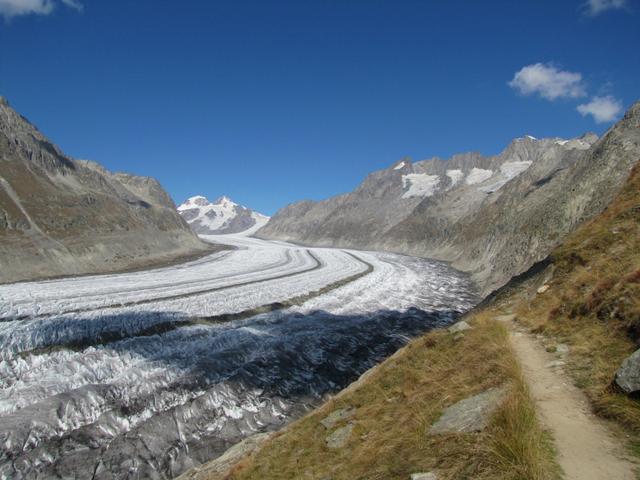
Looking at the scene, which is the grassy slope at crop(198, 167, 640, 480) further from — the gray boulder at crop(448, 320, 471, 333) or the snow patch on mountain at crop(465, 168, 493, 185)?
the snow patch on mountain at crop(465, 168, 493, 185)

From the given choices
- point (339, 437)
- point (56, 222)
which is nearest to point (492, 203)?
point (56, 222)

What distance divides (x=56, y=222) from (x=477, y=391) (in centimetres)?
5770

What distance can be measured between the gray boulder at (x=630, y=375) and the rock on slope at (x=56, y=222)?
145 ft

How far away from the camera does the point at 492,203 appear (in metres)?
91.7

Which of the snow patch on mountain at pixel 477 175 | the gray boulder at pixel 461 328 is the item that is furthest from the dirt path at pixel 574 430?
the snow patch on mountain at pixel 477 175

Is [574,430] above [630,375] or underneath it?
underneath

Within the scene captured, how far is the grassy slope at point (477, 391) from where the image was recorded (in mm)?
4930

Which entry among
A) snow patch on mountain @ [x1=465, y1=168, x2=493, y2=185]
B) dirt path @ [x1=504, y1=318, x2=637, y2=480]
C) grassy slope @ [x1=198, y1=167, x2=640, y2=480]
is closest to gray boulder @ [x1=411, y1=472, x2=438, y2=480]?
grassy slope @ [x1=198, y1=167, x2=640, y2=480]

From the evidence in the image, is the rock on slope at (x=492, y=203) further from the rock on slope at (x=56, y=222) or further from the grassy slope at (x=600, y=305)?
the rock on slope at (x=56, y=222)

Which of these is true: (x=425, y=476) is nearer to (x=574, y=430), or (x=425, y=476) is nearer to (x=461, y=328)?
(x=574, y=430)

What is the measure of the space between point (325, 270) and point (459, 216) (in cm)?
7108

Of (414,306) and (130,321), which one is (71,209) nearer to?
(130,321)

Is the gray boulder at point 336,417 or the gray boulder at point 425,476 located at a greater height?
the gray boulder at point 425,476

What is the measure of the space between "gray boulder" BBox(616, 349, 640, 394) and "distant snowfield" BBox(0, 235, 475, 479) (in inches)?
432
